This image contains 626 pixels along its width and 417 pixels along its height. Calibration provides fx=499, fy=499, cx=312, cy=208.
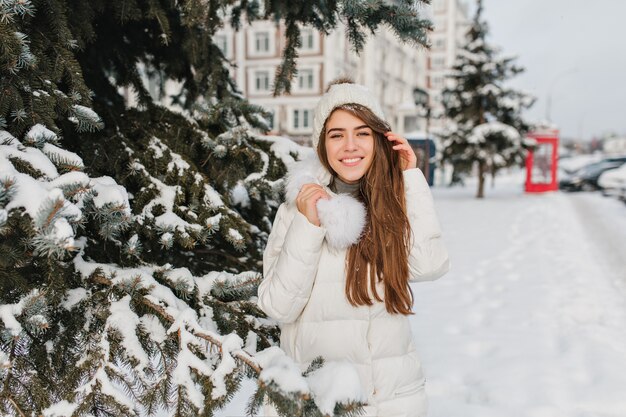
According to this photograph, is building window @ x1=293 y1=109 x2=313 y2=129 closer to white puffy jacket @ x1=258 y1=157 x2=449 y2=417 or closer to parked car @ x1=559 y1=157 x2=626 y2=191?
parked car @ x1=559 y1=157 x2=626 y2=191

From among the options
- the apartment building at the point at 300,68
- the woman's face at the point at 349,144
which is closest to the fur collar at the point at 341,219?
the woman's face at the point at 349,144

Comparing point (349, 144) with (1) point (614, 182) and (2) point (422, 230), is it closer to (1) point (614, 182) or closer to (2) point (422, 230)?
(2) point (422, 230)

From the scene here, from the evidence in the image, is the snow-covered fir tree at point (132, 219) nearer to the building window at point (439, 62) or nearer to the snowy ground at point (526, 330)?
the snowy ground at point (526, 330)

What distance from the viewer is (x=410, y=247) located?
187cm

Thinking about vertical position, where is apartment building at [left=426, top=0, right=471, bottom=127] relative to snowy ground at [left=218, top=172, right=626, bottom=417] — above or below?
above

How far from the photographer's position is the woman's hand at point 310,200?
1.75 meters

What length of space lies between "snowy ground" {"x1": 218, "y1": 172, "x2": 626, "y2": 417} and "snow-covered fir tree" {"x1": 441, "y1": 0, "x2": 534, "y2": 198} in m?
9.03

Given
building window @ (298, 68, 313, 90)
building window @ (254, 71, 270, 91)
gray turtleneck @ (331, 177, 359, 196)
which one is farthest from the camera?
building window @ (254, 71, 270, 91)

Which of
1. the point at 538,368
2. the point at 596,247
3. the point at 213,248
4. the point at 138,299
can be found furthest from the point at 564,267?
the point at 138,299

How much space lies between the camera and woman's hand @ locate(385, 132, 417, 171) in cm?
191

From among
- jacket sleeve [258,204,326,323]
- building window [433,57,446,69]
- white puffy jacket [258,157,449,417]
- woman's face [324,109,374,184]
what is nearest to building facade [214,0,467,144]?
building window [433,57,446,69]

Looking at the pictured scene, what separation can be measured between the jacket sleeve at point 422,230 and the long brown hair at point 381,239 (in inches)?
1.2

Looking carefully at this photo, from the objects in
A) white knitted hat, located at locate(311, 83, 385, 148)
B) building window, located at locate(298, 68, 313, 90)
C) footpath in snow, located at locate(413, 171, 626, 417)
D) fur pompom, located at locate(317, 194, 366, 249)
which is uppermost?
building window, located at locate(298, 68, 313, 90)

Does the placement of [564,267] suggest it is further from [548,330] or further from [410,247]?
[410,247]
